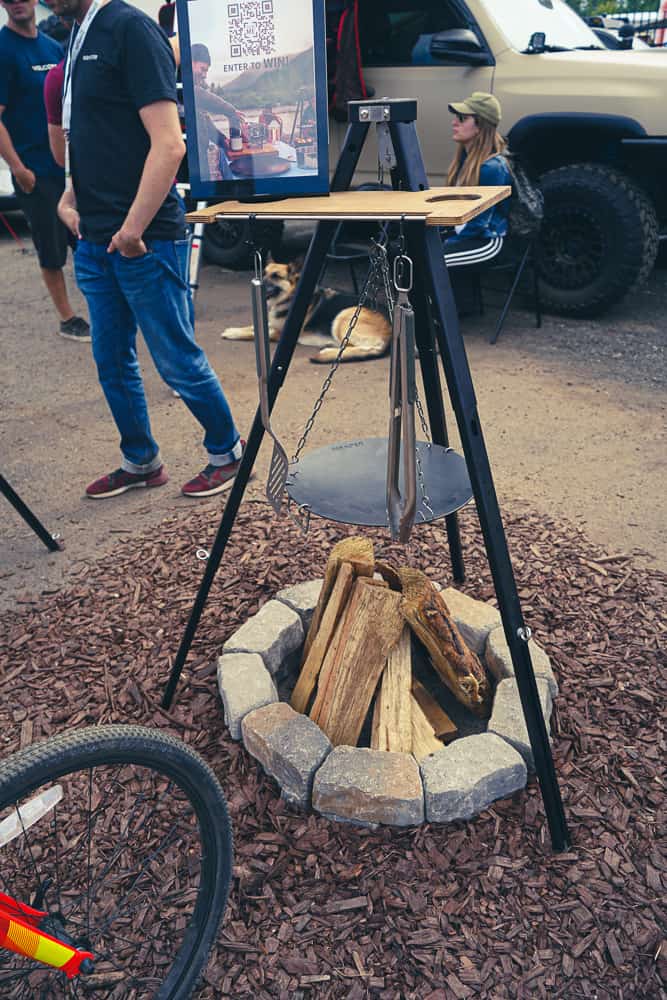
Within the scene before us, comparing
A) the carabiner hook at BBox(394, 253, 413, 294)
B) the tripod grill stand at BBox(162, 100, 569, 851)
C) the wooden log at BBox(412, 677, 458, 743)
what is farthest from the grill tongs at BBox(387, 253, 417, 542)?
the wooden log at BBox(412, 677, 458, 743)

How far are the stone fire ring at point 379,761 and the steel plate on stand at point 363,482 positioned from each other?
2.12 ft

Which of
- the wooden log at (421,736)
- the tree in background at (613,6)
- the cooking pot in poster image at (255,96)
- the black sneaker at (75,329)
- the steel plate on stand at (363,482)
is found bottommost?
the black sneaker at (75,329)

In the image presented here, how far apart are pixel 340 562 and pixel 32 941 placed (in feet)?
4.85

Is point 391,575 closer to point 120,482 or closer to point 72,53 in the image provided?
point 120,482

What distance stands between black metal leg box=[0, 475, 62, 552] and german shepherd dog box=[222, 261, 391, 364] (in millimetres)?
2878

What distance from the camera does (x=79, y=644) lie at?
3146mm

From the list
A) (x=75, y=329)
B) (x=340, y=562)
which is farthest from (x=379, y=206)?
(x=75, y=329)

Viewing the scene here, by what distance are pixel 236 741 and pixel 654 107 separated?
17.9ft

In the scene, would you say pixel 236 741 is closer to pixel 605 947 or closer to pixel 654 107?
pixel 605 947

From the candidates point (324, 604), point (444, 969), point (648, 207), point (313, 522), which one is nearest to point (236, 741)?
point (324, 604)

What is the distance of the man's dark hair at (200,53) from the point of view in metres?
2.06

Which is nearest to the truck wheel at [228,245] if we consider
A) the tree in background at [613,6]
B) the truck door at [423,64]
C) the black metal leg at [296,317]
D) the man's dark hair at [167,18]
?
the truck door at [423,64]

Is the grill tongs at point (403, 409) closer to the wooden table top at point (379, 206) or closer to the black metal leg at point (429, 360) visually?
the wooden table top at point (379, 206)

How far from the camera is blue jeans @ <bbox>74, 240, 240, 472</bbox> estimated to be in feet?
12.0
